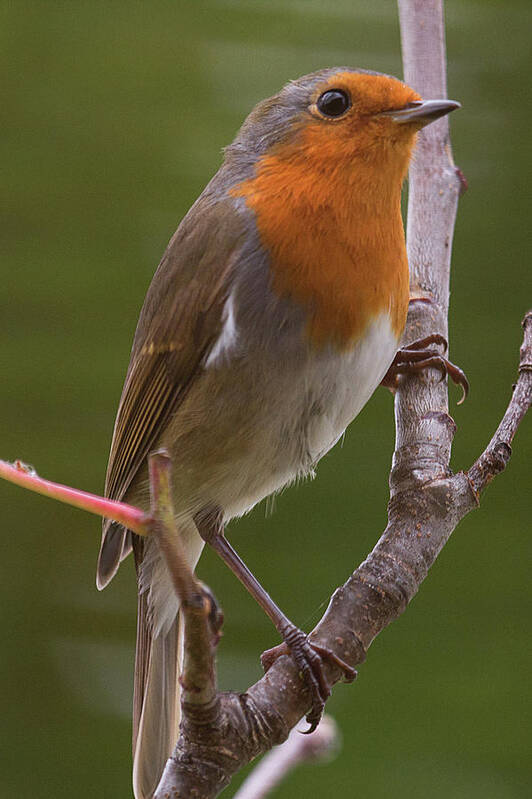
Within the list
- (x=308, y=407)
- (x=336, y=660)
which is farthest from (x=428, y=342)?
(x=336, y=660)

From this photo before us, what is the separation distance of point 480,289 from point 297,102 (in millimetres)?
591

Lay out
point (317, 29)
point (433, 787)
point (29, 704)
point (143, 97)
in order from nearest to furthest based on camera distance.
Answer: point (433, 787), point (29, 704), point (143, 97), point (317, 29)

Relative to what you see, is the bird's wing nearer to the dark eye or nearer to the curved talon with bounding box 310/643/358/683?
the dark eye

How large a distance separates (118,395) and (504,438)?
0.97 m

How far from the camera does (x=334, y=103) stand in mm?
1244

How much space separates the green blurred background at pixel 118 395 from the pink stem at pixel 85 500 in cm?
100

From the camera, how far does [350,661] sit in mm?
937

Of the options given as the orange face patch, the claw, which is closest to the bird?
the orange face patch

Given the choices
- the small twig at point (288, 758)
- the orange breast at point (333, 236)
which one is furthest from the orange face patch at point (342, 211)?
the small twig at point (288, 758)

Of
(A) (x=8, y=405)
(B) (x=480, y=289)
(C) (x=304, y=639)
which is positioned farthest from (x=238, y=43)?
(C) (x=304, y=639)

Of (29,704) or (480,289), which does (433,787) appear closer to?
(29,704)

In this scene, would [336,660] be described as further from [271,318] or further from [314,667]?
[271,318]

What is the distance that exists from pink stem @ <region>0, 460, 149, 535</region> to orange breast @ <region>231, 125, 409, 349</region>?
63 cm

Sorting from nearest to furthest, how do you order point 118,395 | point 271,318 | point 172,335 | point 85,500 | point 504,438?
point 85,500 < point 504,438 < point 271,318 < point 172,335 < point 118,395
